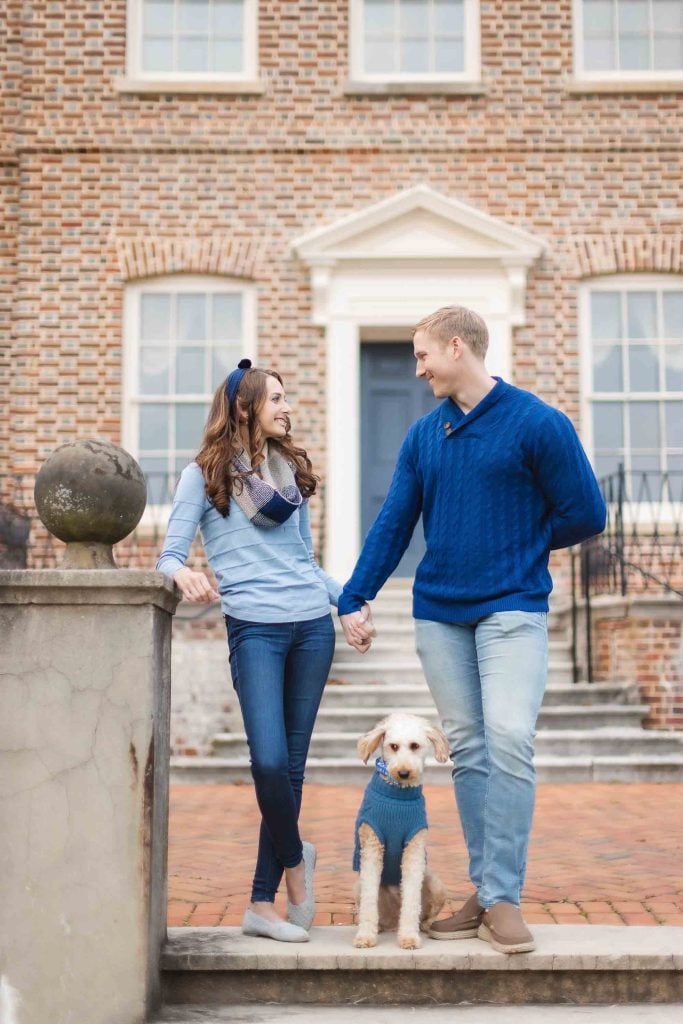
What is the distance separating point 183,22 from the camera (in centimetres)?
1145

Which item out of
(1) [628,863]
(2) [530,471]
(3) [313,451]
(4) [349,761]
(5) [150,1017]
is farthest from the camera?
(3) [313,451]

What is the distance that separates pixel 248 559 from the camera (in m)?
3.94

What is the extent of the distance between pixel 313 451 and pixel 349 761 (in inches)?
136

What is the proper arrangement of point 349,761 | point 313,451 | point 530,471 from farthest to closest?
1. point 313,451
2. point 349,761
3. point 530,471

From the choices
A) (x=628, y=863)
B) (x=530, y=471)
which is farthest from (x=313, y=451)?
(x=530, y=471)

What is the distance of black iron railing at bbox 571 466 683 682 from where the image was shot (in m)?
9.87

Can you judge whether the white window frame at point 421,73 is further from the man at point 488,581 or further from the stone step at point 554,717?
the man at point 488,581

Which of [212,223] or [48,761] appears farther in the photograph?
[212,223]

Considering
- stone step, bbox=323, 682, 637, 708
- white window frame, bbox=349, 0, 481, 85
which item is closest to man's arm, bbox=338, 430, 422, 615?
stone step, bbox=323, 682, 637, 708

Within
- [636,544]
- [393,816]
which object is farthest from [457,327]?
[636,544]

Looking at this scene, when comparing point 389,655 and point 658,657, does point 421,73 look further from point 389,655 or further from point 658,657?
point 658,657

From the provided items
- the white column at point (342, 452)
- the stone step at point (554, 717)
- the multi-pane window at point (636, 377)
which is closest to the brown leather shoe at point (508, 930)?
the stone step at point (554, 717)

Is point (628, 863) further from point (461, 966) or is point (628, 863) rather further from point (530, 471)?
point (530, 471)

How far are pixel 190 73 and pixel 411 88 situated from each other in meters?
2.03
